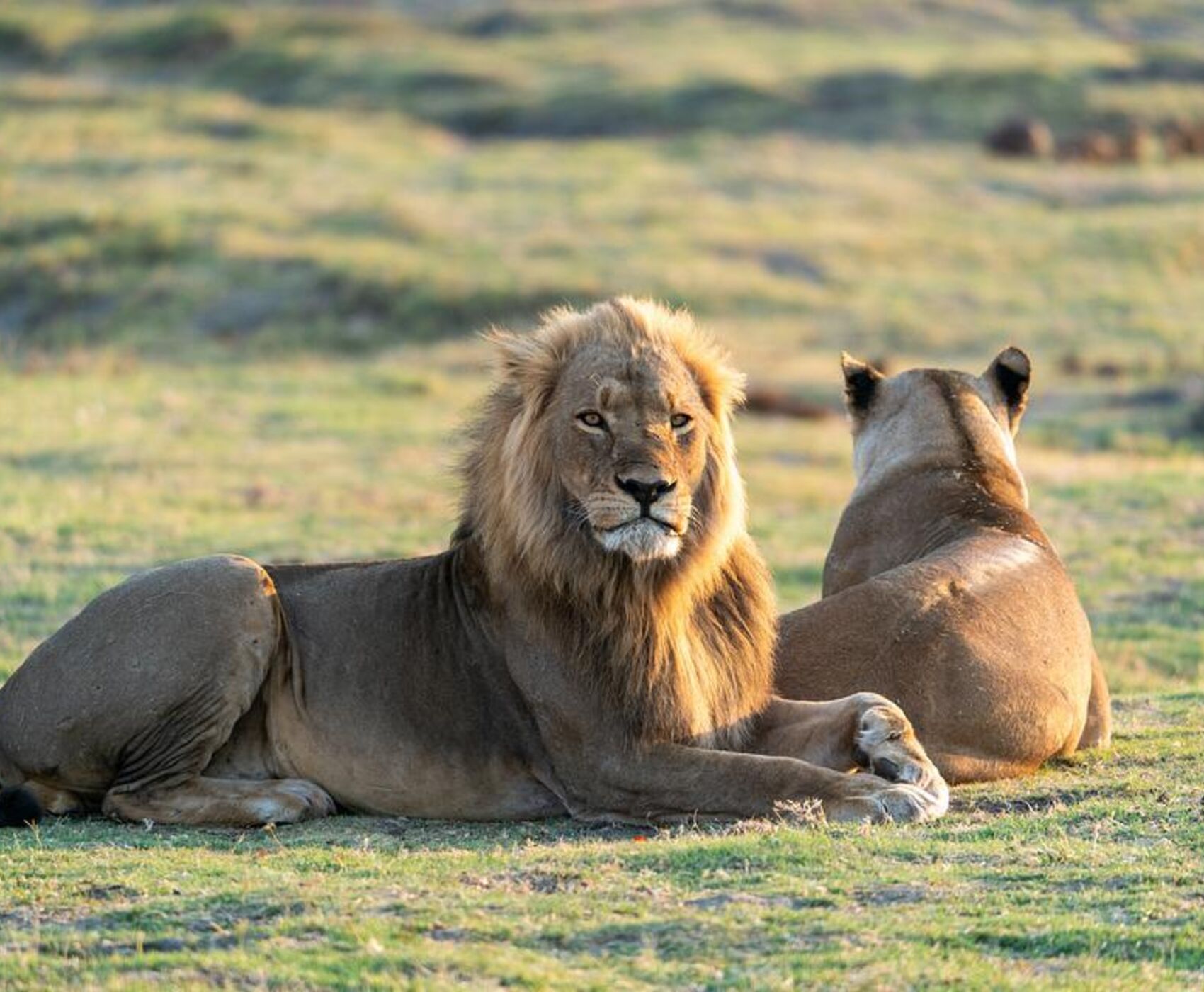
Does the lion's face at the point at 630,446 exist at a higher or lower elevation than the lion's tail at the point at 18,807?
higher

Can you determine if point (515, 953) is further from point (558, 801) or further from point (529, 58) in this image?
point (529, 58)

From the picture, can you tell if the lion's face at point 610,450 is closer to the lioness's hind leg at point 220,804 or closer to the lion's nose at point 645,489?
the lion's nose at point 645,489

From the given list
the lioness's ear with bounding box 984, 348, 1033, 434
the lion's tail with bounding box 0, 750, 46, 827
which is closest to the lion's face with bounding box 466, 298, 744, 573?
the lion's tail with bounding box 0, 750, 46, 827

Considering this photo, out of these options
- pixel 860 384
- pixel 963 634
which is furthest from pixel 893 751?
pixel 860 384

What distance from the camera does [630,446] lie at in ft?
24.1

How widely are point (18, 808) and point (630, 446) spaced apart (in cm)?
263

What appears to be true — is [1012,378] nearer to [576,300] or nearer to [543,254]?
[576,300]

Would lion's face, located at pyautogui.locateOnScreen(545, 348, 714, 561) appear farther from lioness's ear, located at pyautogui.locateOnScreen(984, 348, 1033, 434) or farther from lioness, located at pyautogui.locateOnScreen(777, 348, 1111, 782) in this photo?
lioness's ear, located at pyautogui.locateOnScreen(984, 348, 1033, 434)

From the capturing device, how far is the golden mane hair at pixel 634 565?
24.7 feet

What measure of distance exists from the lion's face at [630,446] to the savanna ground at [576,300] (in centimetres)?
110

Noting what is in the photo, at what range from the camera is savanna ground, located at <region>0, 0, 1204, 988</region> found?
5801 millimetres

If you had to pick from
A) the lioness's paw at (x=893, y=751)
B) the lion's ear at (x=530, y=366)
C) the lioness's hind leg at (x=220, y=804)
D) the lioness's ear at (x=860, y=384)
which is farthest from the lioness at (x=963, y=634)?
the lioness's hind leg at (x=220, y=804)

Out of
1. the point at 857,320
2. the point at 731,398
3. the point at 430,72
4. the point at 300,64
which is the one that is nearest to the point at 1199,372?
the point at 857,320

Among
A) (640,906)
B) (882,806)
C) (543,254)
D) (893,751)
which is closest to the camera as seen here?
(640,906)
